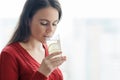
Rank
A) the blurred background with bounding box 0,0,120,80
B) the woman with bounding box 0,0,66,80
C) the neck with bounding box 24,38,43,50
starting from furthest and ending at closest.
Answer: the blurred background with bounding box 0,0,120,80, the neck with bounding box 24,38,43,50, the woman with bounding box 0,0,66,80

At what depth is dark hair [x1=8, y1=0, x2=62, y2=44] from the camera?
1110 millimetres

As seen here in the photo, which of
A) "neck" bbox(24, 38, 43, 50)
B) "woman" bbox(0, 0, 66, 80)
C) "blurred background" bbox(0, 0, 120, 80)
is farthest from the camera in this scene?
"blurred background" bbox(0, 0, 120, 80)

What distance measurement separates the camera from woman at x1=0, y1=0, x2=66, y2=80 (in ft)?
3.32

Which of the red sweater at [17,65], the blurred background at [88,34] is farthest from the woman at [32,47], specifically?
the blurred background at [88,34]

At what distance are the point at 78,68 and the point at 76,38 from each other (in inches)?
7.5

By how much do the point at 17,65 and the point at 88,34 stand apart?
27.5 inches

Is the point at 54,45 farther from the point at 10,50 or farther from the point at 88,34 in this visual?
the point at 88,34

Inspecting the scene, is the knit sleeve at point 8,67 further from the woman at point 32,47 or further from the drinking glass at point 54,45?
the drinking glass at point 54,45

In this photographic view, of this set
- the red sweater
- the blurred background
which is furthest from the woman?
the blurred background

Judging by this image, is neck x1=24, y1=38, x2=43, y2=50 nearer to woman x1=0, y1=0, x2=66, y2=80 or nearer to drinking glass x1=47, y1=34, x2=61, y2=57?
woman x1=0, y1=0, x2=66, y2=80

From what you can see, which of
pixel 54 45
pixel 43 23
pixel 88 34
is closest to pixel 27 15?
pixel 43 23

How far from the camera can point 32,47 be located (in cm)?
118

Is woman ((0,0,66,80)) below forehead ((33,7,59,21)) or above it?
below

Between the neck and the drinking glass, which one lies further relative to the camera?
the neck
